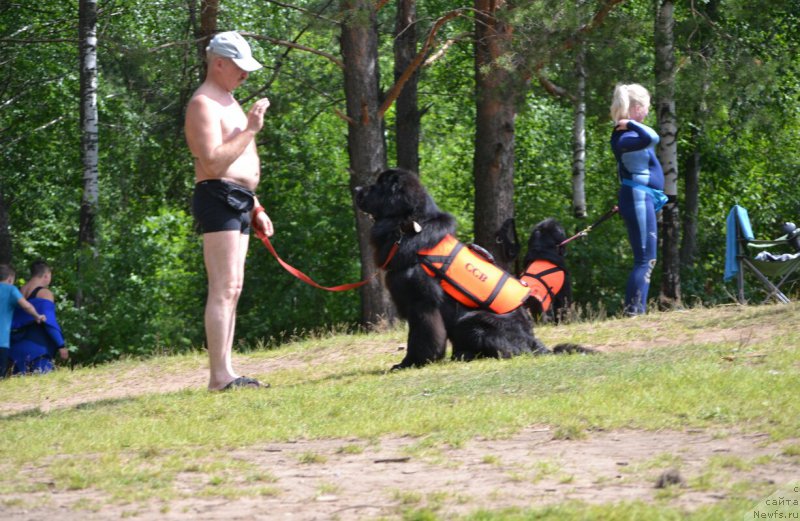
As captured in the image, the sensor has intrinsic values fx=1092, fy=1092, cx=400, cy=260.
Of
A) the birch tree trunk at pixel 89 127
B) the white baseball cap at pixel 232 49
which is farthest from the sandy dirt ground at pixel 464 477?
the birch tree trunk at pixel 89 127

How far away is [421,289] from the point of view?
25.4ft

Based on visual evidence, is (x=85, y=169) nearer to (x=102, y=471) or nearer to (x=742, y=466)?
(x=102, y=471)

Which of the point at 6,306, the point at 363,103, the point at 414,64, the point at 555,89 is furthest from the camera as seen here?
the point at 555,89

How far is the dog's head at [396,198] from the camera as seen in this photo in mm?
7809

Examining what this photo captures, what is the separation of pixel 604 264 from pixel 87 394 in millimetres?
13220

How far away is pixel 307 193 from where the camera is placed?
901 inches

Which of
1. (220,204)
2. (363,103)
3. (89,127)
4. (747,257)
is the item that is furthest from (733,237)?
(89,127)

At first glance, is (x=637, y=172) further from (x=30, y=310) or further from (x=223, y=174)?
(x=30, y=310)

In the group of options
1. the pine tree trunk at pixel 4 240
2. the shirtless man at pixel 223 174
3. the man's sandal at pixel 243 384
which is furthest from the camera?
the pine tree trunk at pixel 4 240

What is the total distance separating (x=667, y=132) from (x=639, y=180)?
675cm

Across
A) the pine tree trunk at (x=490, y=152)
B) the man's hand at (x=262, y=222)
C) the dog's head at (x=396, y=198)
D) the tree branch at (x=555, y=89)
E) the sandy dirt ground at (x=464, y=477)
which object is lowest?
the sandy dirt ground at (x=464, y=477)

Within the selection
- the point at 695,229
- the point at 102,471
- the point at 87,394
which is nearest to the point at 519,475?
the point at 102,471

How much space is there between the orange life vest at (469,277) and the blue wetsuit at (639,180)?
7.59 ft

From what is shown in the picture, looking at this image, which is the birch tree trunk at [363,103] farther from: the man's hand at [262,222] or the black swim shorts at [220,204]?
the black swim shorts at [220,204]
